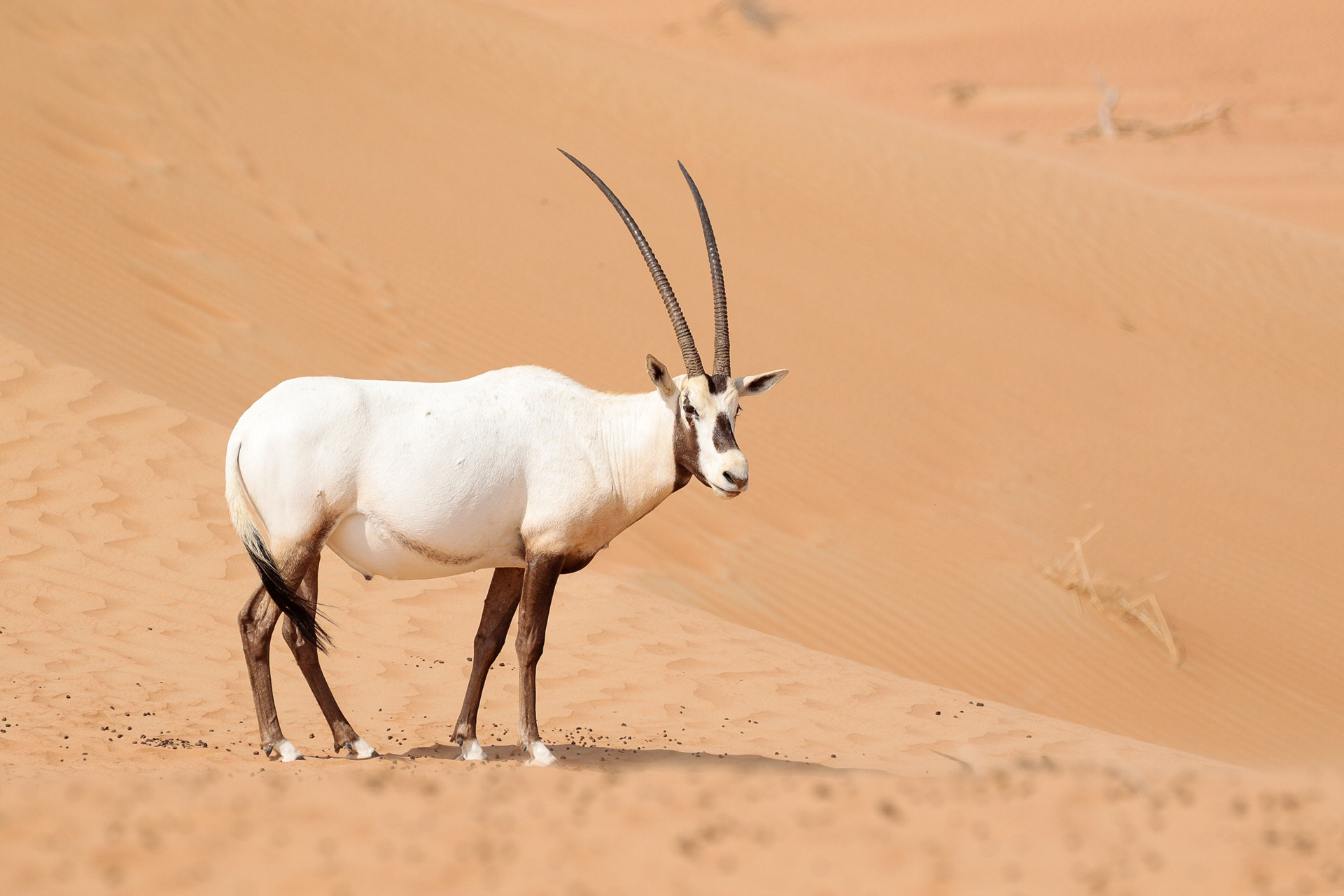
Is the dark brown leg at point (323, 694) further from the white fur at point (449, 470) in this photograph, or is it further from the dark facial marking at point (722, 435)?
the dark facial marking at point (722, 435)

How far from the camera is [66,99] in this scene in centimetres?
1452

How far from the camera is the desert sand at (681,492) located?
373 cm

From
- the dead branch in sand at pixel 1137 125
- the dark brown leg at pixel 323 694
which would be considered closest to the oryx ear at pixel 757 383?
the dark brown leg at pixel 323 694

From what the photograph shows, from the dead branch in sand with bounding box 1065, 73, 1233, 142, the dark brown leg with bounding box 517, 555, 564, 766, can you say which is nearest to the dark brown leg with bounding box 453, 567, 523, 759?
the dark brown leg with bounding box 517, 555, 564, 766

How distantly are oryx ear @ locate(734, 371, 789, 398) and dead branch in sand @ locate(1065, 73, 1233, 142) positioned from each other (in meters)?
31.3

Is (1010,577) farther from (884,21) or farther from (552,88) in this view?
(884,21)

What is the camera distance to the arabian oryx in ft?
17.5

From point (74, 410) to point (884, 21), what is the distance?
43.1m

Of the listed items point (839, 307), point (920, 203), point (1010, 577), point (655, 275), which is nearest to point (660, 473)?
point (655, 275)

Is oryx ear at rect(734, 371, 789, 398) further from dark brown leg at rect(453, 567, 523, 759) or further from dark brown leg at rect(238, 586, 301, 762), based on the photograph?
dark brown leg at rect(238, 586, 301, 762)

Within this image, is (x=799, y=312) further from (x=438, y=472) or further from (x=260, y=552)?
(x=260, y=552)

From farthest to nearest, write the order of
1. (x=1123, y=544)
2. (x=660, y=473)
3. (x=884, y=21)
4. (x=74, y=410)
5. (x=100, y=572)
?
(x=884, y=21)
(x=1123, y=544)
(x=74, y=410)
(x=100, y=572)
(x=660, y=473)

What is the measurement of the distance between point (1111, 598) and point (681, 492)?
12.3 ft

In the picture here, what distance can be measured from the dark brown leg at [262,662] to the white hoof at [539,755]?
0.95 m
